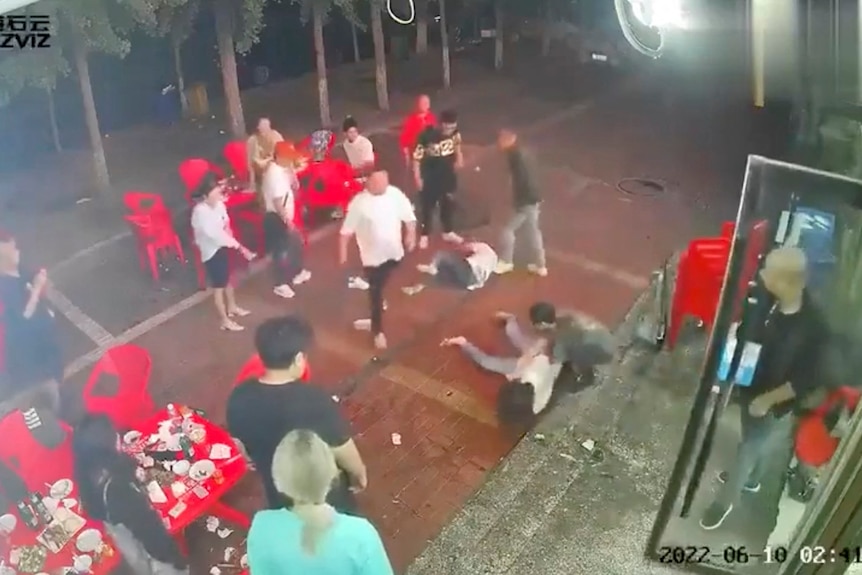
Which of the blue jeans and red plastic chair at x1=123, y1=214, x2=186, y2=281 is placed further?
the blue jeans

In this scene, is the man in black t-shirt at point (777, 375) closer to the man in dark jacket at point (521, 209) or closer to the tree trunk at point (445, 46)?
the man in dark jacket at point (521, 209)

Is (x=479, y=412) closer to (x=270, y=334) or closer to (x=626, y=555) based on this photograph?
(x=626, y=555)

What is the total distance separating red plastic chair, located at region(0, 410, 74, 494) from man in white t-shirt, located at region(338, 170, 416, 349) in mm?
708

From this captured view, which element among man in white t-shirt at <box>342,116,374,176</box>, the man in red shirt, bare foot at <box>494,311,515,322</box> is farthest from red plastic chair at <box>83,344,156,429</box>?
bare foot at <box>494,311,515,322</box>

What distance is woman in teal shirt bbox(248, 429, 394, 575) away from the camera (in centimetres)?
184

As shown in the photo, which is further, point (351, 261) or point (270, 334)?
point (351, 261)

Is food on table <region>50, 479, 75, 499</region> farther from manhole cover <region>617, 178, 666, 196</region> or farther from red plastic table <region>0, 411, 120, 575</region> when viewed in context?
manhole cover <region>617, 178, 666, 196</region>

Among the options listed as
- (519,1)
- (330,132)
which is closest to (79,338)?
(330,132)

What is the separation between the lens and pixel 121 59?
169 cm

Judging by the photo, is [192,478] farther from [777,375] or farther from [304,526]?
[777,375]

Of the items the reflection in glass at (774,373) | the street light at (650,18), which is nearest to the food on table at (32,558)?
the reflection in glass at (774,373)

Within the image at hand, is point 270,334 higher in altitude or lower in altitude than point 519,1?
lower

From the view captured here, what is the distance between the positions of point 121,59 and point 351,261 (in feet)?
2.28

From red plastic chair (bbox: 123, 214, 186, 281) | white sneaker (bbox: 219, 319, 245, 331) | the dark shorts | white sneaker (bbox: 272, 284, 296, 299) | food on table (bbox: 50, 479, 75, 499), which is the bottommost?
food on table (bbox: 50, 479, 75, 499)
